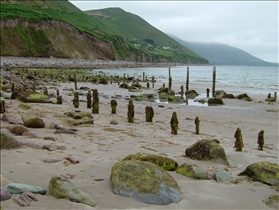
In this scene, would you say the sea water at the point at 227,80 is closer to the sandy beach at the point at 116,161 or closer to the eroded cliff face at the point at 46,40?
the eroded cliff face at the point at 46,40

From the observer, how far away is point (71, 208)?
4129 millimetres

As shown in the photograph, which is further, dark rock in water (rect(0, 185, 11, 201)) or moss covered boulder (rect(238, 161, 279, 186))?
moss covered boulder (rect(238, 161, 279, 186))

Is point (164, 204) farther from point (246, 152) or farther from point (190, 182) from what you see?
point (246, 152)

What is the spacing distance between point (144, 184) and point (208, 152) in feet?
11.7

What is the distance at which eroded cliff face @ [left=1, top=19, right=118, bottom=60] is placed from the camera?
297 feet

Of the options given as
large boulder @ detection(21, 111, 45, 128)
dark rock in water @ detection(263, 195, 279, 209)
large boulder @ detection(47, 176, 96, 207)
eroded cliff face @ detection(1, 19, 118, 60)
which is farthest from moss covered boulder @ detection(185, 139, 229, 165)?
eroded cliff face @ detection(1, 19, 118, 60)

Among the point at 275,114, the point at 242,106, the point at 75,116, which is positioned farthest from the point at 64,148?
the point at 242,106

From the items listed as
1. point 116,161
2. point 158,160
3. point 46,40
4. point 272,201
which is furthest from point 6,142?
point 46,40

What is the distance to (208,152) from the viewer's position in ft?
26.7

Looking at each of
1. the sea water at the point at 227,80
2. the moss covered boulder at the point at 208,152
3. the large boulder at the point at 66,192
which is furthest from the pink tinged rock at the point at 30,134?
the sea water at the point at 227,80

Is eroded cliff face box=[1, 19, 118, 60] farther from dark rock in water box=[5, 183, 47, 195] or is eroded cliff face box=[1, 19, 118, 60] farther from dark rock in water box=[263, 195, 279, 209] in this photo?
dark rock in water box=[263, 195, 279, 209]

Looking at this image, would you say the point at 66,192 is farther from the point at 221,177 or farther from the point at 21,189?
the point at 221,177

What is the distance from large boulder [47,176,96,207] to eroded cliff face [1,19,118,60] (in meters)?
91.2

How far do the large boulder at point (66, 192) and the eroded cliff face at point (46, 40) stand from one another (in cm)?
9124
